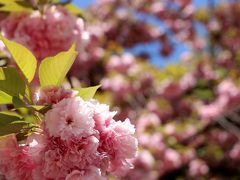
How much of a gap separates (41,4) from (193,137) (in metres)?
4.31

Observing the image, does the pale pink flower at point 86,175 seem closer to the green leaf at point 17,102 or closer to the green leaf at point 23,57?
the green leaf at point 17,102

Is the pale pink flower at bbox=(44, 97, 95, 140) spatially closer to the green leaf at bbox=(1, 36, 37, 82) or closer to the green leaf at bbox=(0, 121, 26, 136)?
the green leaf at bbox=(0, 121, 26, 136)

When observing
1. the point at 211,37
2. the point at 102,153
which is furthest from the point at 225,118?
the point at 102,153

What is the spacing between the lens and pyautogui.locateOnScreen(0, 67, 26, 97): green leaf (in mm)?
1408

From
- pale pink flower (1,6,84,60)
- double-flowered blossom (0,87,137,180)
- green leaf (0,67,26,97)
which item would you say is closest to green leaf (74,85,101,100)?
double-flowered blossom (0,87,137,180)

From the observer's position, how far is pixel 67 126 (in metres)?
1.32

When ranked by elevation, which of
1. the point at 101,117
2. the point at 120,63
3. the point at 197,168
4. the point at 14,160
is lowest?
the point at 197,168

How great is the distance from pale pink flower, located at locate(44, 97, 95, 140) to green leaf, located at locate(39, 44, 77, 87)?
0.40ft

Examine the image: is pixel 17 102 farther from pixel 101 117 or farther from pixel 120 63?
pixel 120 63

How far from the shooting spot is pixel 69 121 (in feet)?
4.39

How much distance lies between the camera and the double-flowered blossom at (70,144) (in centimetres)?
132

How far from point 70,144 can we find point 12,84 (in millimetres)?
224

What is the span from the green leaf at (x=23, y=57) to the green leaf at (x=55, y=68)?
6 cm

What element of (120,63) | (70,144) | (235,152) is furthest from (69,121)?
(235,152)
